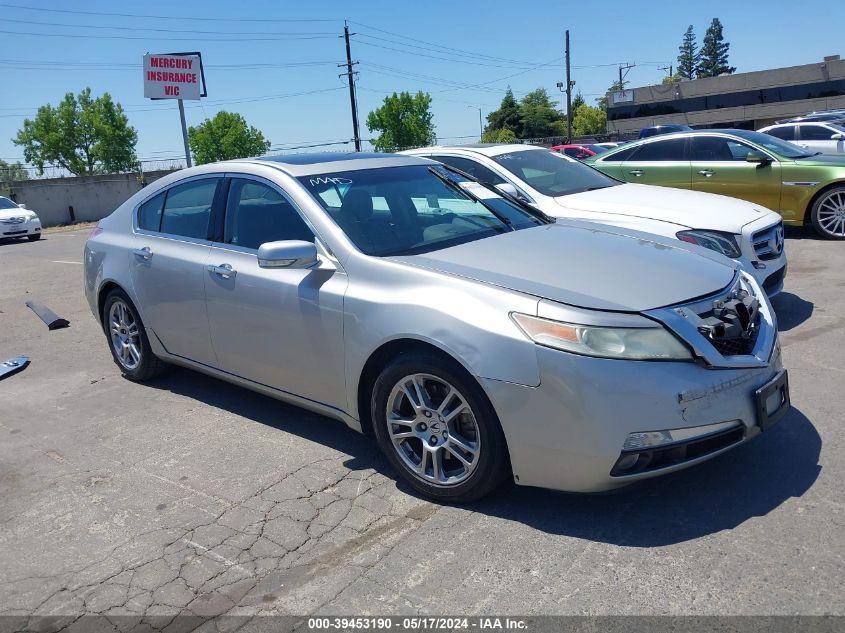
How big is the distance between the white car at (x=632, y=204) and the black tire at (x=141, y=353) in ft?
9.65

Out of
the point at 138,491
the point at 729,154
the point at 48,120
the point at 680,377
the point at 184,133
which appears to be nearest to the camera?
the point at 680,377

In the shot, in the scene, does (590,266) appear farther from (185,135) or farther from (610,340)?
(185,135)

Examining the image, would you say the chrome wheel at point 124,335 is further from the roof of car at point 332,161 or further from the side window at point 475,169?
the side window at point 475,169

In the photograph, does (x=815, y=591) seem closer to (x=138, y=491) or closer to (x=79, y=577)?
(x=79, y=577)

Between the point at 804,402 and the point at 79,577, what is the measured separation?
Result: 13.4 ft

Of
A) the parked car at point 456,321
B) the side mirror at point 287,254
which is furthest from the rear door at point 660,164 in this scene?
the side mirror at point 287,254

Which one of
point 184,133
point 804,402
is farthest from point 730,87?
point 804,402

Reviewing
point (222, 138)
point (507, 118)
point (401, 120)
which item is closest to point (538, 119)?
point (507, 118)

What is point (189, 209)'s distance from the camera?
519 cm

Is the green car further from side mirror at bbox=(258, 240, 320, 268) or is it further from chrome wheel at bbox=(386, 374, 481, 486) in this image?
chrome wheel at bbox=(386, 374, 481, 486)

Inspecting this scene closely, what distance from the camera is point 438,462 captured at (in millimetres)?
3645

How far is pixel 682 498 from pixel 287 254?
2285mm

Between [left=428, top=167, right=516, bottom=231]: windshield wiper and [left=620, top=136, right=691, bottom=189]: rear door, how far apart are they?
6557mm

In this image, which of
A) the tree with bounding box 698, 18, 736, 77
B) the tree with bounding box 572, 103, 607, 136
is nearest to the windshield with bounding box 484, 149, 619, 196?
the tree with bounding box 572, 103, 607, 136
